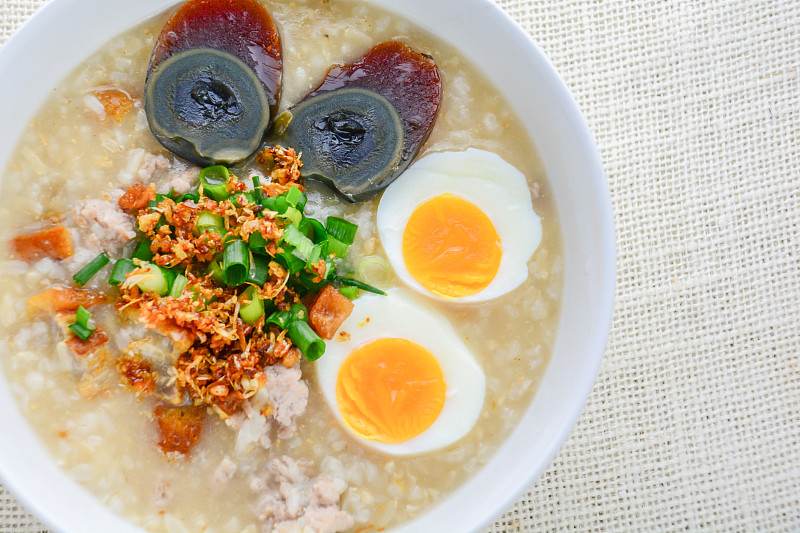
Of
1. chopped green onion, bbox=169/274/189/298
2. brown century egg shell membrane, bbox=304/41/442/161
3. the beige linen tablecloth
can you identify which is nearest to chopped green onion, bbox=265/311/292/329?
chopped green onion, bbox=169/274/189/298

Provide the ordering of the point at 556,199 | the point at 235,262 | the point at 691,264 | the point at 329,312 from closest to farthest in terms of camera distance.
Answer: the point at 235,262 → the point at 329,312 → the point at 556,199 → the point at 691,264

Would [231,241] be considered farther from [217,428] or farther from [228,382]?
[217,428]

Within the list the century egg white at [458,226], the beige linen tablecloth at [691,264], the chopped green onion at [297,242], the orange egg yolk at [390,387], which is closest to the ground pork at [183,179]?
the chopped green onion at [297,242]

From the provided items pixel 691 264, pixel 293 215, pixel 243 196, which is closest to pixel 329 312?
pixel 293 215

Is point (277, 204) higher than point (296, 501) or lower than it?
higher

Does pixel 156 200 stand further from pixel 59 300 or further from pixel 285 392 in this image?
pixel 285 392

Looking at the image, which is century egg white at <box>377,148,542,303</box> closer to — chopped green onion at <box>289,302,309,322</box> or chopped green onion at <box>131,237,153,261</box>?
chopped green onion at <box>289,302,309,322</box>
